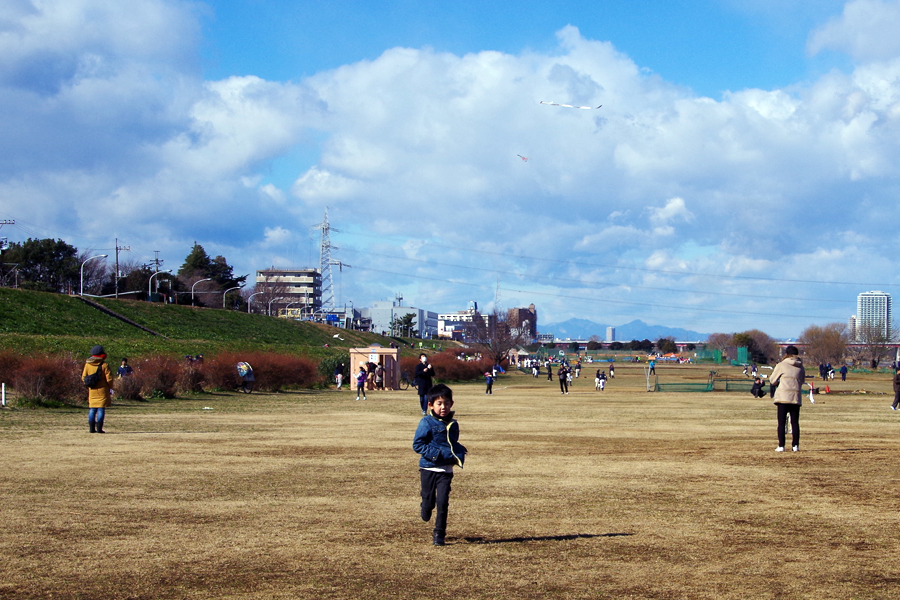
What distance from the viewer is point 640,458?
14695mm

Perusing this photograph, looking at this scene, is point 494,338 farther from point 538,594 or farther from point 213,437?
point 538,594

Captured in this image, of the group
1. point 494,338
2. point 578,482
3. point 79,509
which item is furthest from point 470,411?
point 494,338

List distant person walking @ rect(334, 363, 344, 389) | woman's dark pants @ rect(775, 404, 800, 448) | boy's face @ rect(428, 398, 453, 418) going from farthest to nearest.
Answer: distant person walking @ rect(334, 363, 344, 389), woman's dark pants @ rect(775, 404, 800, 448), boy's face @ rect(428, 398, 453, 418)

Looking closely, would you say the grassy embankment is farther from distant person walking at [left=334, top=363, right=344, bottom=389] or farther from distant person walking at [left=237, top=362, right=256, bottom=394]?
distant person walking at [left=334, top=363, right=344, bottom=389]

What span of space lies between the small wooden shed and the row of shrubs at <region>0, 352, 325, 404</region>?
7.73ft

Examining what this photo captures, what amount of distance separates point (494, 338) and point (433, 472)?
333 ft

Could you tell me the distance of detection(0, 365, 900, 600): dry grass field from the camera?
21.5 feet

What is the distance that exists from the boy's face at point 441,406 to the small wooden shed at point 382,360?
38.5 meters

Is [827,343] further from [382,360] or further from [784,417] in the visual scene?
[784,417]

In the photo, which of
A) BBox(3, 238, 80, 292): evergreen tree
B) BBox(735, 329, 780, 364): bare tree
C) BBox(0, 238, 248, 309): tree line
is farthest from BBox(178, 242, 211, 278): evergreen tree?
BBox(735, 329, 780, 364): bare tree

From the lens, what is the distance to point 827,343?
134125 mm

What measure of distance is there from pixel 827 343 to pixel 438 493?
458ft

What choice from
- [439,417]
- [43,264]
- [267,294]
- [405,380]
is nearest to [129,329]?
[405,380]

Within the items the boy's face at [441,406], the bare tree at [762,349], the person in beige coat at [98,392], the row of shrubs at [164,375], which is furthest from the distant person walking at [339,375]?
the bare tree at [762,349]
